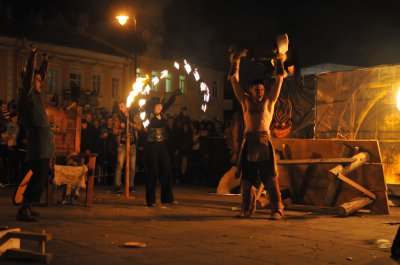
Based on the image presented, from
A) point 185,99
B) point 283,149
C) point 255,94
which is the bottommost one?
point 283,149

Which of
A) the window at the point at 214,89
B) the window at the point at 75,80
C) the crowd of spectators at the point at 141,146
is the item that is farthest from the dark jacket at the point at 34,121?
the window at the point at 214,89

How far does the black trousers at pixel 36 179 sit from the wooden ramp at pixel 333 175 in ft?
13.4

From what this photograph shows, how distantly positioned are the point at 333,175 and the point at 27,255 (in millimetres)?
5691

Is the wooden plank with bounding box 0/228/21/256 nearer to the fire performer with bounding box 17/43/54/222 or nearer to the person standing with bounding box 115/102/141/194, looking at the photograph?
the fire performer with bounding box 17/43/54/222

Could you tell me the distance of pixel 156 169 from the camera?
1089 cm

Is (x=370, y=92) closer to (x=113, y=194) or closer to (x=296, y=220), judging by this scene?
(x=296, y=220)

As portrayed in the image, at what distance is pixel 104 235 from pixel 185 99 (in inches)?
1714

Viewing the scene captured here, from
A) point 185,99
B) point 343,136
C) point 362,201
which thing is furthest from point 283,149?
point 185,99

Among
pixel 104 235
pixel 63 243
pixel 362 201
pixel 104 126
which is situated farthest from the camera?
pixel 104 126

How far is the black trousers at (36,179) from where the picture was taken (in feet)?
27.7

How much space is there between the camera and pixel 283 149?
1103 centimetres

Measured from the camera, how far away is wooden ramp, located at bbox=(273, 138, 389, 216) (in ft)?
32.5

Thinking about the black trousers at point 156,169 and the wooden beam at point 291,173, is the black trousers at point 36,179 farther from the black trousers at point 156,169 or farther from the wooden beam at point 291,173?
the wooden beam at point 291,173

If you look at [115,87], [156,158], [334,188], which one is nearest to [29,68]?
[156,158]
